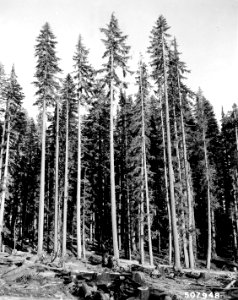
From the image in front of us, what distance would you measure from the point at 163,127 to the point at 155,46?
8.32 metres

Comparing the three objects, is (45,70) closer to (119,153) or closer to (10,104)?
(10,104)

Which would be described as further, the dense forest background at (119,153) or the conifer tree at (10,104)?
the conifer tree at (10,104)

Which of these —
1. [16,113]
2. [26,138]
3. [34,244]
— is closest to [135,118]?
[16,113]

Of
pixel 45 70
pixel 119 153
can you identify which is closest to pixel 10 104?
pixel 45 70

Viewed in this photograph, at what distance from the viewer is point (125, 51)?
839 inches

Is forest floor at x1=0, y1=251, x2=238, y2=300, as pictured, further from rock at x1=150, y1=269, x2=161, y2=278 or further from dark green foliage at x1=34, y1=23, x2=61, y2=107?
dark green foliage at x1=34, y1=23, x2=61, y2=107

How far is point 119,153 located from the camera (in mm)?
31547

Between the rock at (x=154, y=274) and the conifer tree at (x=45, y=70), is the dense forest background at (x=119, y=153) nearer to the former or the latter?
the conifer tree at (x=45, y=70)

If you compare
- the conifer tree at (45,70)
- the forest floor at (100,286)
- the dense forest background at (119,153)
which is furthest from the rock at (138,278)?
the conifer tree at (45,70)

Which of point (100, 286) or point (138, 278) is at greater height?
point (138, 278)

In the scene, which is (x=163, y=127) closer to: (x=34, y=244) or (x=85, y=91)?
(x=85, y=91)

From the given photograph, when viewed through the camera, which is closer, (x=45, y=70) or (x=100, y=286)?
(x=100, y=286)

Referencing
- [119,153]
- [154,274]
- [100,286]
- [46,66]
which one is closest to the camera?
[100,286]

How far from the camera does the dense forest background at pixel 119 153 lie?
21.1m
